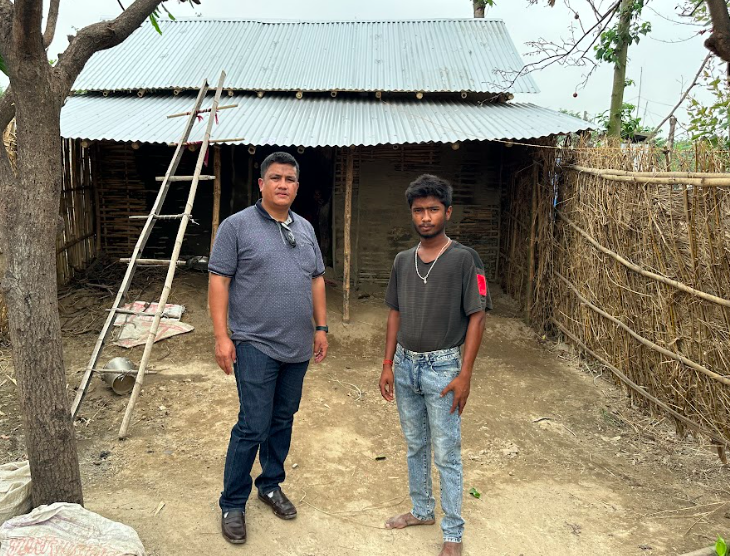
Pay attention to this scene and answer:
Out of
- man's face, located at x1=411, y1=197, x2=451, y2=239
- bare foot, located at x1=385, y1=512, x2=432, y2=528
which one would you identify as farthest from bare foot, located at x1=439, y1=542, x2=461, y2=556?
man's face, located at x1=411, y1=197, x2=451, y2=239

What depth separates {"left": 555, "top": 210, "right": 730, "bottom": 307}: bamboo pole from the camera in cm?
358

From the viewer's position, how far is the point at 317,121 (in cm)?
703

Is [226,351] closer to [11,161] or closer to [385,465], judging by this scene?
[385,465]

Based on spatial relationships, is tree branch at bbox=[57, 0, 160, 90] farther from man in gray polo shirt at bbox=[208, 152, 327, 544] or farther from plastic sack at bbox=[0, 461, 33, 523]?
plastic sack at bbox=[0, 461, 33, 523]

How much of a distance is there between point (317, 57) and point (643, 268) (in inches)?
239

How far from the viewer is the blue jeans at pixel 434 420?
2.63 m

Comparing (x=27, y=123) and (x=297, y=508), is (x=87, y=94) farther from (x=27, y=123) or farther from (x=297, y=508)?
(x=297, y=508)

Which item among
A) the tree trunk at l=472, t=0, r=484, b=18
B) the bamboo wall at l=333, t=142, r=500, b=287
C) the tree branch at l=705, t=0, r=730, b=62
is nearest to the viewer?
the tree branch at l=705, t=0, r=730, b=62

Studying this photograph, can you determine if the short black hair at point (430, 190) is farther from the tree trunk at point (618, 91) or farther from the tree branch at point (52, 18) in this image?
the tree trunk at point (618, 91)

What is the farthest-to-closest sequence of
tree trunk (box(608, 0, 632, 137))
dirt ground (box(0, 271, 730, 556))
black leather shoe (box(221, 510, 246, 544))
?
tree trunk (box(608, 0, 632, 137)), dirt ground (box(0, 271, 730, 556)), black leather shoe (box(221, 510, 246, 544))

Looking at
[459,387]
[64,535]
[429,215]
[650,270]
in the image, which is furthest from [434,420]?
[650,270]

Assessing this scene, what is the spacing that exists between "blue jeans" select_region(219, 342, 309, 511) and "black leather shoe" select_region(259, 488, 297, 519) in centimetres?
24

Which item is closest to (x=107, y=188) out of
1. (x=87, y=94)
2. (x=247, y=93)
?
(x=87, y=94)

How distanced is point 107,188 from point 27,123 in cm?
632
